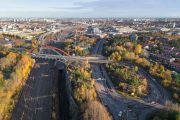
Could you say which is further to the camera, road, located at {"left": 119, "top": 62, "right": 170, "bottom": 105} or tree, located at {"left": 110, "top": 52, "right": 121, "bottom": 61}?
tree, located at {"left": 110, "top": 52, "right": 121, "bottom": 61}

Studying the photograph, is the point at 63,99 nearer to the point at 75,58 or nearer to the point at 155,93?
the point at 155,93

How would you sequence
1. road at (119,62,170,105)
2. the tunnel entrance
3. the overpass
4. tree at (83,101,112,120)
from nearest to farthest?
tree at (83,101,112,120) < the tunnel entrance < road at (119,62,170,105) < the overpass

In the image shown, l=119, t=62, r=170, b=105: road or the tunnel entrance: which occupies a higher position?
l=119, t=62, r=170, b=105: road

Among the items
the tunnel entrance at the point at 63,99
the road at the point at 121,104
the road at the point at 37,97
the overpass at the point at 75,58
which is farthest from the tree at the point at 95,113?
the overpass at the point at 75,58

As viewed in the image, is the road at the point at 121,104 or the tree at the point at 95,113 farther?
the road at the point at 121,104

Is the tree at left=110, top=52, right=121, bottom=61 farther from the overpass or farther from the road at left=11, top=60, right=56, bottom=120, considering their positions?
the road at left=11, top=60, right=56, bottom=120

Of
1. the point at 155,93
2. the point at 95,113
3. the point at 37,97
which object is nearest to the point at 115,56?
the point at 155,93

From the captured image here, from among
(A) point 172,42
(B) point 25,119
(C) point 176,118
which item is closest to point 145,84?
(C) point 176,118

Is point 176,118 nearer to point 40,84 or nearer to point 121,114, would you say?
point 121,114

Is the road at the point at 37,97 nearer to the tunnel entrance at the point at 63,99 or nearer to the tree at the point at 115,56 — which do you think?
the tunnel entrance at the point at 63,99

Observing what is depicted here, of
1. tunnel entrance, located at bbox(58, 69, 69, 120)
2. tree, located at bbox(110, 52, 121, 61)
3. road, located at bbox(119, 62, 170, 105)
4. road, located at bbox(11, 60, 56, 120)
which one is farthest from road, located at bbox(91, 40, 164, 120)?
tree, located at bbox(110, 52, 121, 61)
